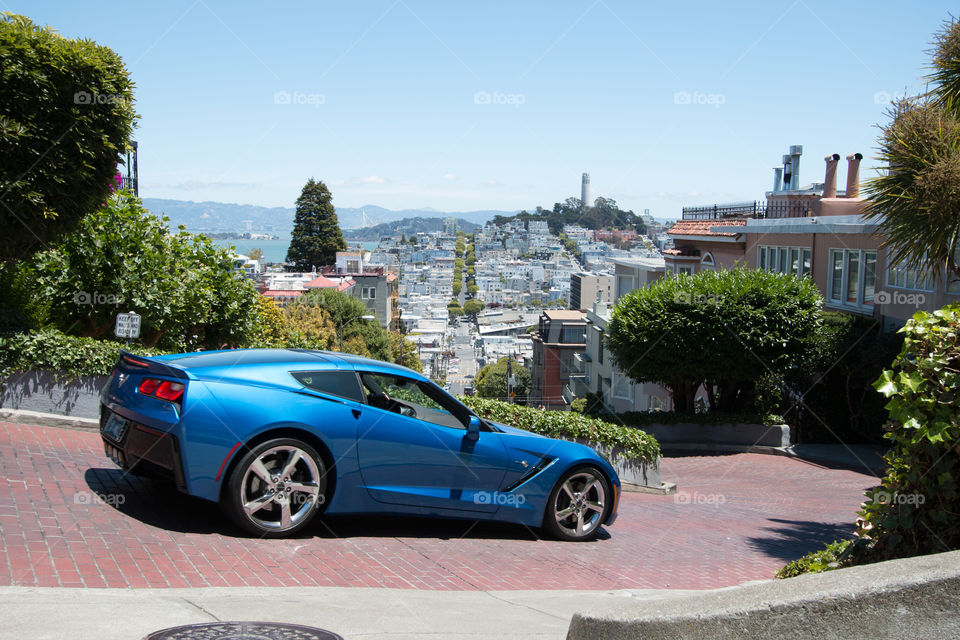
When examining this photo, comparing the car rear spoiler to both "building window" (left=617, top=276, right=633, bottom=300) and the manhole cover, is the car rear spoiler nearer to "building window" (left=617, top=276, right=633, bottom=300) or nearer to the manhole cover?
the manhole cover

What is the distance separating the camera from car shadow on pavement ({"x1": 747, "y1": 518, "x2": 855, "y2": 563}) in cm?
903

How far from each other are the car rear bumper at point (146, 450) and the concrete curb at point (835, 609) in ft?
12.4

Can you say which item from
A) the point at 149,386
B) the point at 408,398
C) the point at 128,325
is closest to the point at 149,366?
the point at 149,386

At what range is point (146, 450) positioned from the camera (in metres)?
6.11

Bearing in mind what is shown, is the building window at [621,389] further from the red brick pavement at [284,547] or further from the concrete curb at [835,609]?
the concrete curb at [835,609]

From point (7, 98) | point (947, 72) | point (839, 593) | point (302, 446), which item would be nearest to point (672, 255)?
point (947, 72)

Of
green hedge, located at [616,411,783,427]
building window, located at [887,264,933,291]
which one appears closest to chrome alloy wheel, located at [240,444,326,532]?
green hedge, located at [616,411,783,427]

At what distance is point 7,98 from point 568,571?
9850mm

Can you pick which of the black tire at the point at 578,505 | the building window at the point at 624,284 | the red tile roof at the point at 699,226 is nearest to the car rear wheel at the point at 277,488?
the black tire at the point at 578,505

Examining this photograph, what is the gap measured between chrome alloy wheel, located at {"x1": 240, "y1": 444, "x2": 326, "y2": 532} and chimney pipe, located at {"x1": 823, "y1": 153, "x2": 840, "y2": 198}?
29.7 metres

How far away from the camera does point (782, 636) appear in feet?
10.2

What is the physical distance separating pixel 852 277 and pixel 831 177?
27.4ft

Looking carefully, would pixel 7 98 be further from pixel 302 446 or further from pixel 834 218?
pixel 834 218

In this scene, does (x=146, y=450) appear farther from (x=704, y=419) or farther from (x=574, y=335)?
(x=574, y=335)
